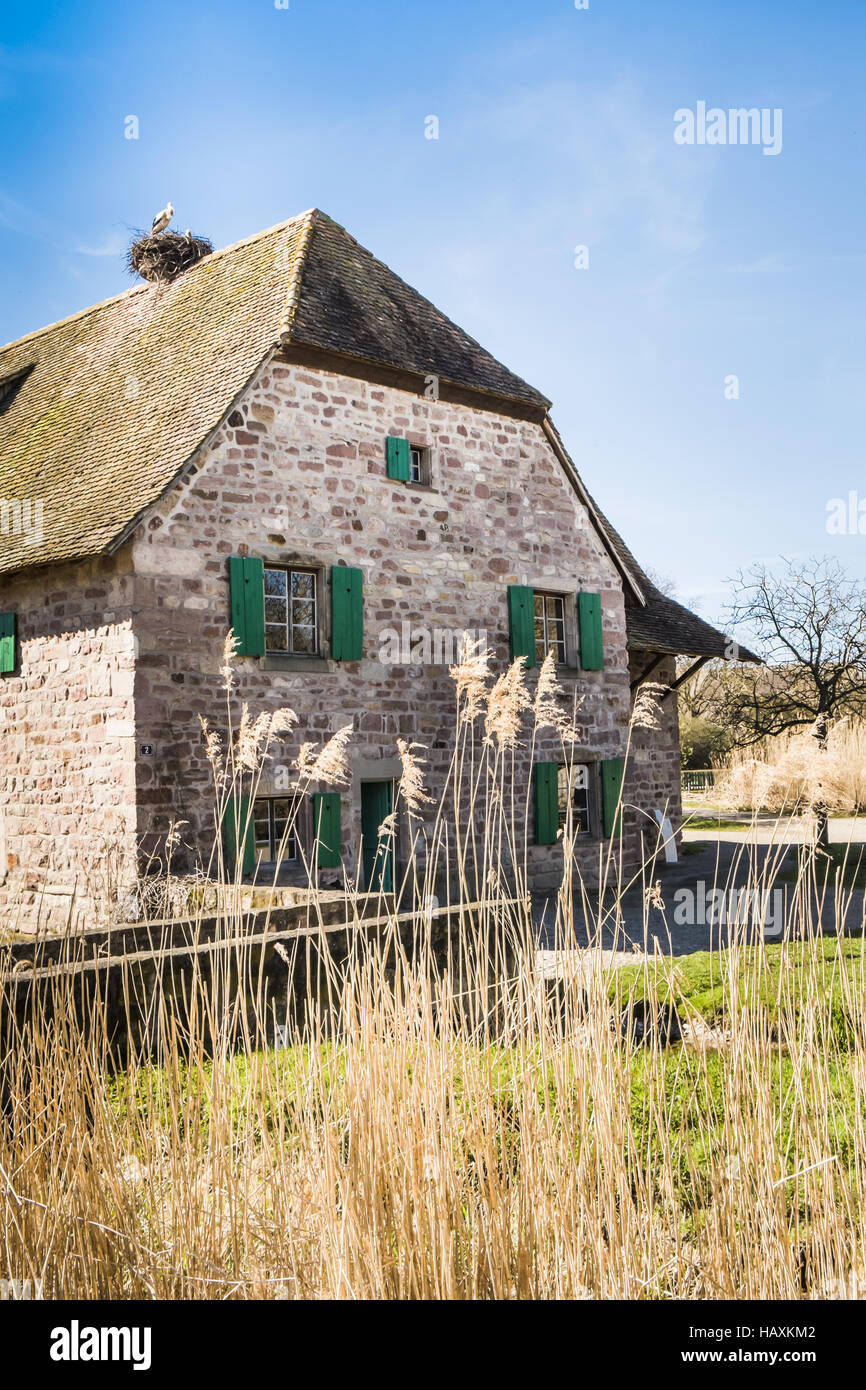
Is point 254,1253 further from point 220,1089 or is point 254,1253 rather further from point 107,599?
point 107,599

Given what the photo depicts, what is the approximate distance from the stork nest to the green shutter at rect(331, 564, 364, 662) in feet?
18.4

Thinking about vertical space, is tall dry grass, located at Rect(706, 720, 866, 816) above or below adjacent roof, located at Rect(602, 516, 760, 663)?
below

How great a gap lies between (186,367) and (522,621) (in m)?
4.67

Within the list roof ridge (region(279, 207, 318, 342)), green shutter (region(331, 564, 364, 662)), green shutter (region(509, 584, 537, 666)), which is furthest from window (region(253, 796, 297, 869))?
roof ridge (region(279, 207, 318, 342))

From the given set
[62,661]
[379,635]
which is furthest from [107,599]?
[379,635]

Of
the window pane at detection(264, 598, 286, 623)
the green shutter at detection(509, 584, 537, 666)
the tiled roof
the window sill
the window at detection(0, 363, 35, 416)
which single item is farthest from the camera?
the window at detection(0, 363, 35, 416)

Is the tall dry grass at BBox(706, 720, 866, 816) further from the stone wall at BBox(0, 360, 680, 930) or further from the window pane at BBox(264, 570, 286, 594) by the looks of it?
the window pane at BBox(264, 570, 286, 594)

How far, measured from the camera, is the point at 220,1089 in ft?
8.98

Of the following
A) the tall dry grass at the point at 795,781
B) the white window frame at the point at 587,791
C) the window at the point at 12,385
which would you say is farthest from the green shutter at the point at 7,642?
the tall dry grass at the point at 795,781

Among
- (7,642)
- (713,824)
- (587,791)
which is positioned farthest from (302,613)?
(713,824)

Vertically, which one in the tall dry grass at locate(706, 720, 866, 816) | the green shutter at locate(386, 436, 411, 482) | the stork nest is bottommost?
the tall dry grass at locate(706, 720, 866, 816)

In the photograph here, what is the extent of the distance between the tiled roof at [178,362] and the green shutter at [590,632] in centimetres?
245

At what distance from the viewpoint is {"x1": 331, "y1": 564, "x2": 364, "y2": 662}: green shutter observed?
10.8m
